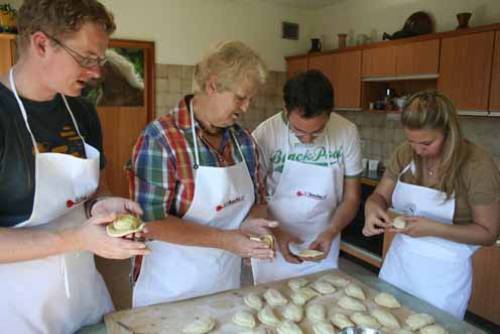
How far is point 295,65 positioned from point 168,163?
10.8ft

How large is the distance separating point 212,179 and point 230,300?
40cm

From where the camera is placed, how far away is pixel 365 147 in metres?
4.04

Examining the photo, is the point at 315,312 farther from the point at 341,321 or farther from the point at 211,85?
the point at 211,85

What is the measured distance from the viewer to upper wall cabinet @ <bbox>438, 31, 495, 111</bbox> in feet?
8.79

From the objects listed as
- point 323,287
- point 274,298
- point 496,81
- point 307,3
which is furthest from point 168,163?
point 307,3

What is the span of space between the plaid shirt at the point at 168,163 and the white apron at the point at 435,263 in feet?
2.64

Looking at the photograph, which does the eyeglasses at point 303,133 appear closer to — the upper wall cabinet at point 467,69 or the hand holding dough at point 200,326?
the hand holding dough at point 200,326

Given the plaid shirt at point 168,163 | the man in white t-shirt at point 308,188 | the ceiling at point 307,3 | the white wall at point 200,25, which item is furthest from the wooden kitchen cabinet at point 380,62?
the plaid shirt at point 168,163

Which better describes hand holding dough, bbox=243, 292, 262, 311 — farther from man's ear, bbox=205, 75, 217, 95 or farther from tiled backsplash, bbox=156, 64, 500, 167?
tiled backsplash, bbox=156, 64, 500, 167

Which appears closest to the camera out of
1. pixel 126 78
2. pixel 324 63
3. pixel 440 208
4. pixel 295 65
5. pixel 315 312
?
pixel 315 312

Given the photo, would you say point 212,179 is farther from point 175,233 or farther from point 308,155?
point 308,155

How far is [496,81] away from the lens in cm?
263

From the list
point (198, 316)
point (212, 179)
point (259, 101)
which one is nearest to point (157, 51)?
point (259, 101)

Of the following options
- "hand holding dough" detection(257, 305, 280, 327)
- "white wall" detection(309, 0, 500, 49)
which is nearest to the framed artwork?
"white wall" detection(309, 0, 500, 49)
